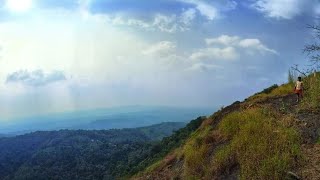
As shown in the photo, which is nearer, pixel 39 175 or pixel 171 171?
pixel 171 171

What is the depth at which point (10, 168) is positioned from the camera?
15962 cm

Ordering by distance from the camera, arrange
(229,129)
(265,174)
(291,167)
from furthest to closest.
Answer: (229,129)
(291,167)
(265,174)

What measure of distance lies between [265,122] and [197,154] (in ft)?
10.3

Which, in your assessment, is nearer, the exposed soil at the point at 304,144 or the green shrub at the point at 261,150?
the green shrub at the point at 261,150

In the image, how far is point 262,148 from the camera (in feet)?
40.0

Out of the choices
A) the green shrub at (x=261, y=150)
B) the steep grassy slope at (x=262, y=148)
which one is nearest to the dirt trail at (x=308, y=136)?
the steep grassy slope at (x=262, y=148)

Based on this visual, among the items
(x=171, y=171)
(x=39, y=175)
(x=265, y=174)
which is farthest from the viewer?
(x=39, y=175)

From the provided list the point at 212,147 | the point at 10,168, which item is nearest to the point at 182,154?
the point at 212,147

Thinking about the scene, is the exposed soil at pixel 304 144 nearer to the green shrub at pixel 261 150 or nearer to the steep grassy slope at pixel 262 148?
the steep grassy slope at pixel 262 148

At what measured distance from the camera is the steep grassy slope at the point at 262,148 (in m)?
11.4

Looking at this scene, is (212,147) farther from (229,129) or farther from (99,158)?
(99,158)

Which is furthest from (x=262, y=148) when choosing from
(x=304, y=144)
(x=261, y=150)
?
(x=304, y=144)

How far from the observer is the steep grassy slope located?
11352mm

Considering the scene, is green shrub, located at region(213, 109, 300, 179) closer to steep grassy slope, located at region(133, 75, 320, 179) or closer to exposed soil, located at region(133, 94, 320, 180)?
steep grassy slope, located at region(133, 75, 320, 179)
